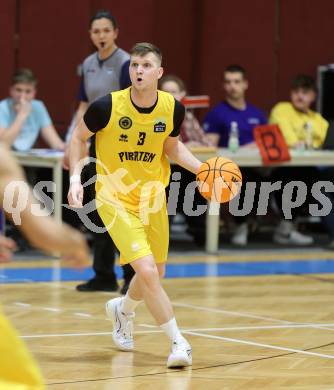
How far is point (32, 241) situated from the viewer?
3.96m

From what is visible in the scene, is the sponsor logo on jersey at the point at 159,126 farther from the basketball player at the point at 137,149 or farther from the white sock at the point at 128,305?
the white sock at the point at 128,305

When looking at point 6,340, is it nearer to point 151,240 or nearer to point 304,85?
point 151,240

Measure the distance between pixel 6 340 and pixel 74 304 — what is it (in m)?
5.34

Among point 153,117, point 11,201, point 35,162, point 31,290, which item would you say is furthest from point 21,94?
point 11,201

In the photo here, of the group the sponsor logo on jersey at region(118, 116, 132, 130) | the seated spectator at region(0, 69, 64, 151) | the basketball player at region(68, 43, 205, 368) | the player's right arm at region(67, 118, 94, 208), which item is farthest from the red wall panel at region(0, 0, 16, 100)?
the sponsor logo on jersey at region(118, 116, 132, 130)

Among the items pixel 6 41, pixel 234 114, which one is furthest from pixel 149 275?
pixel 6 41

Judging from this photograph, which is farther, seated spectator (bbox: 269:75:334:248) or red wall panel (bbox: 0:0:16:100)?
red wall panel (bbox: 0:0:16:100)

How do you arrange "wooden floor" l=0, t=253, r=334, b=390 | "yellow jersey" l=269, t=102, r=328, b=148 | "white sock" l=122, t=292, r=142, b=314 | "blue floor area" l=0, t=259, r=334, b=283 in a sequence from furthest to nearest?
1. "yellow jersey" l=269, t=102, r=328, b=148
2. "blue floor area" l=0, t=259, r=334, b=283
3. "white sock" l=122, t=292, r=142, b=314
4. "wooden floor" l=0, t=253, r=334, b=390

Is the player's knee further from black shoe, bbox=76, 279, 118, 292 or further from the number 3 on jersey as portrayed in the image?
black shoe, bbox=76, 279, 118, 292

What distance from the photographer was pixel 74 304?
927 centimetres

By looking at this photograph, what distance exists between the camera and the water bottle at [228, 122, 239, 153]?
12.7 meters

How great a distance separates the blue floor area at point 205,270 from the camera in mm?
10820

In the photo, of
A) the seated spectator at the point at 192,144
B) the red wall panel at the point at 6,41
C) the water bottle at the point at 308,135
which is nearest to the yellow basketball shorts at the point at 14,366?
the seated spectator at the point at 192,144

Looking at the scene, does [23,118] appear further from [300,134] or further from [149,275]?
[149,275]
